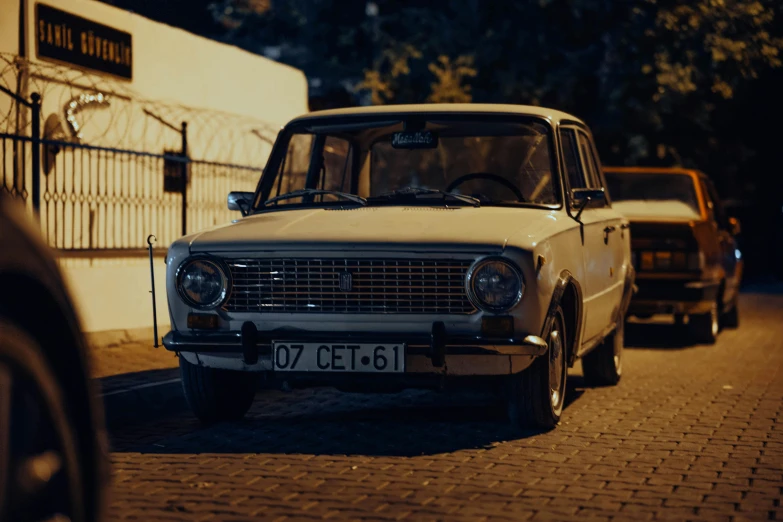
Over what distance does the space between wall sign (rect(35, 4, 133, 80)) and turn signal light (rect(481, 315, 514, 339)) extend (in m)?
6.04

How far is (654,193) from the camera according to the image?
1426 cm

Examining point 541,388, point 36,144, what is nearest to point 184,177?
point 36,144

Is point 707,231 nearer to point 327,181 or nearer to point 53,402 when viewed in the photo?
point 327,181

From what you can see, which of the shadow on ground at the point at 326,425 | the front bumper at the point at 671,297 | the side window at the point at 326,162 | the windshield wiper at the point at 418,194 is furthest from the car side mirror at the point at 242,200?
the front bumper at the point at 671,297

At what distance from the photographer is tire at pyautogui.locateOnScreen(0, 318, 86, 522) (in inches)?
108

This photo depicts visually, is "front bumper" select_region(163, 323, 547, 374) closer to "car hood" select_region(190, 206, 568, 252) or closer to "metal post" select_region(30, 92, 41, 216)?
"car hood" select_region(190, 206, 568, 252)

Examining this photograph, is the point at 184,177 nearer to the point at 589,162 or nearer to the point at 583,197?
the point at 589,162

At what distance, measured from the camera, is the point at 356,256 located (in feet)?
23.4

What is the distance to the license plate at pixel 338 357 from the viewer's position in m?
6.96

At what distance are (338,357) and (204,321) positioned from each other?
792 mm

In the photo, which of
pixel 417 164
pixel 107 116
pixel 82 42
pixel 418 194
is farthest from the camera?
pixel 107 116

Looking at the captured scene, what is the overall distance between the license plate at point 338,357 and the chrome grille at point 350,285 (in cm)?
23

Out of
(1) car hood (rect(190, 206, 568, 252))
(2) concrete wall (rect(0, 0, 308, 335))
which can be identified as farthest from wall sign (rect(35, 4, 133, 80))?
(1) car hood (rect(190, 206, 568, 252))

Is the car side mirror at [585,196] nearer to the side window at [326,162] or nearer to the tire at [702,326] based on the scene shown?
the side window at [326,162]
